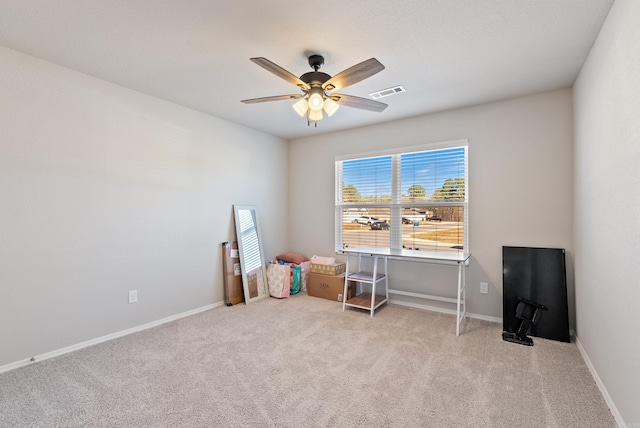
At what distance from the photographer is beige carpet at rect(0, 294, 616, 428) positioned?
1813 millimetres

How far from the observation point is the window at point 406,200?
3.70m

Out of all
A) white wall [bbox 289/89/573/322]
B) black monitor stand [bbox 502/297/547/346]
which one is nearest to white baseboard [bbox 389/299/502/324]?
white wall [bbox 289/89/573/322]

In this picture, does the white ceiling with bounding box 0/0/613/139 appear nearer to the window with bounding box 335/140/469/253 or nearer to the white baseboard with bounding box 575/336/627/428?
the window with bounding box 335/140/469/253

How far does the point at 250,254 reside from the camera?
14.3ft

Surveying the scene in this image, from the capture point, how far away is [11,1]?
1820 mm

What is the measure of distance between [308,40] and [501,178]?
2.62m

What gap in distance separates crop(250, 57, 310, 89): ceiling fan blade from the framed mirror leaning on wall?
7.93 feet

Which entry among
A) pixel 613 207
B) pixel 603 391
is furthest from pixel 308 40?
pixel 603 391

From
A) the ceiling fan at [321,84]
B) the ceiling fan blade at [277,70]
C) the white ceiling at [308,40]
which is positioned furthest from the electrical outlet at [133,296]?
the ceiling fan blade at [277,70]

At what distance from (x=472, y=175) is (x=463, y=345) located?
1.93m

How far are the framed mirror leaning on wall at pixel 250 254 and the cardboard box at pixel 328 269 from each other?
730 millimetres

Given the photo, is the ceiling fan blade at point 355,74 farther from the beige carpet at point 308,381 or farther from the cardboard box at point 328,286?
the cardboard box at point 328,286

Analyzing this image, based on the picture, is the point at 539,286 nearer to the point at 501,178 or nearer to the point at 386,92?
→ the point at 501,178

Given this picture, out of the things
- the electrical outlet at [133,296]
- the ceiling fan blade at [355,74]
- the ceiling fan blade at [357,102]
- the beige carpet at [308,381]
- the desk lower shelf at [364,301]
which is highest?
the ceiling fan blade at [355,74]
